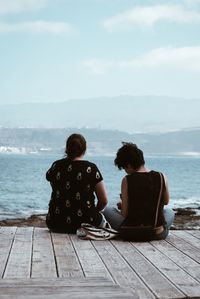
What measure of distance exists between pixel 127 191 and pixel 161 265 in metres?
1.49

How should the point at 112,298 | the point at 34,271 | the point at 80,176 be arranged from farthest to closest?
1. the point at 80,176
2. the point at 34,271
3. the point at 112,298

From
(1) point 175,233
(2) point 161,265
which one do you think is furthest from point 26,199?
(2) point 161,265

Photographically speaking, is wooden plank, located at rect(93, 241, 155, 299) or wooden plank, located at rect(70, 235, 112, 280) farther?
wooden plank, located at rect(70, 235, 112, 280)

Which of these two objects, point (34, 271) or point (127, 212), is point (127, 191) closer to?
point (127, 212)

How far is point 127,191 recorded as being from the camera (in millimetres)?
6074

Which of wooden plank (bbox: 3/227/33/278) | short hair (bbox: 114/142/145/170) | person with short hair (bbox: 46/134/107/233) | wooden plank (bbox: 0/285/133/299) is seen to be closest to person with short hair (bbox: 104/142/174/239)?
→ short hair (bbox: 114/142/145/170)

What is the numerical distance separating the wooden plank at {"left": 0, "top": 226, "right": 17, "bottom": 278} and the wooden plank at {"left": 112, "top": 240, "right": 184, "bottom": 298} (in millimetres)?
1033

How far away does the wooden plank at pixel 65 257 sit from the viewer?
4.33 metres

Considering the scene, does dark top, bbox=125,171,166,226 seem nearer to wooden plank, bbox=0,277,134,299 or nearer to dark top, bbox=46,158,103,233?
dark top, bbox=46,158,103,233

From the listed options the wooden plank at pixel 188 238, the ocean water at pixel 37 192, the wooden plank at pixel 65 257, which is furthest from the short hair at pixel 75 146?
the wooden plank at pixel 188 238

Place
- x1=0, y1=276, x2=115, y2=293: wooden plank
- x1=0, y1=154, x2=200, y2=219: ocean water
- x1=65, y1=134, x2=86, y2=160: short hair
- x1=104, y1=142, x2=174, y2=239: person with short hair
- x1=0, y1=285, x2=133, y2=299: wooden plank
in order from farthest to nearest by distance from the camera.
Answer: x1=0, y1=154, x2=200, y2=219: ocean water → x1=65, y1=134, x2=86, y2=160: short hair → x1=104, y1=142, x2=174, y2=239: person with short hair → x1=0, y1=276, x2=115, y2=293: wooden plank → x1=0, y1=285, x2=133, y2=299: wooden plank

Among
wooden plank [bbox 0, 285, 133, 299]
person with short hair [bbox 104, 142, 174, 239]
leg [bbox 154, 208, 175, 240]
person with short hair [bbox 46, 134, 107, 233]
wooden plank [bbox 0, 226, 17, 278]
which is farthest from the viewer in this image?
person with short hair [bbox 46, 134, 107, 233]

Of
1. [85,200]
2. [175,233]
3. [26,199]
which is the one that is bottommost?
[26,199]

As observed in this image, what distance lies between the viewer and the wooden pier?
3.11m
